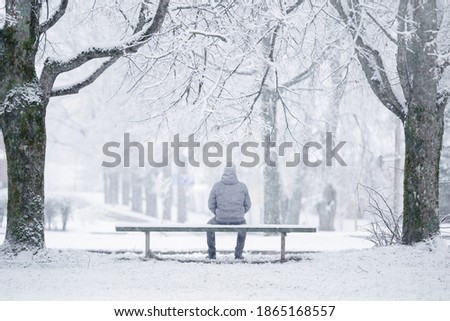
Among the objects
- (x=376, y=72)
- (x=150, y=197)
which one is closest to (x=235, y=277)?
(x=376, y=72)

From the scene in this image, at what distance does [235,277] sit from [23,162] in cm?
369

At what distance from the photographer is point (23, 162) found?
349 inches

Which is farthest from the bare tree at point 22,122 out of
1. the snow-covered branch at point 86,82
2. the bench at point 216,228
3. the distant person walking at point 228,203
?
the distant person walking at point 228,203

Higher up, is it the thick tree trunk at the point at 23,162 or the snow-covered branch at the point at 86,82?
the snow-covered branch at the point at 86,82

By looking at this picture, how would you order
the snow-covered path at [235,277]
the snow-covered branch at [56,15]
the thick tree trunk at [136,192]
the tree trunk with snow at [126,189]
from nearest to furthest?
the snow-covered path at [235,277] → the snow-covered branch at [56,15] → the thick tree trunk at [136,192] → the tree trunk with snow at [126,189]

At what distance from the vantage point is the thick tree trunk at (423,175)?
9.53m

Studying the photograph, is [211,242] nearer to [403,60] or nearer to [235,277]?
[235,277]

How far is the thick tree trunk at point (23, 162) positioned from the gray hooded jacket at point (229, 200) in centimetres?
291

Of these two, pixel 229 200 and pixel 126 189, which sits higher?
pixel 229 200

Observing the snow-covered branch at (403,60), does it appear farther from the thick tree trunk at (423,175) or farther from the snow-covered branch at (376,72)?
the thick tree trunk at (423,175)

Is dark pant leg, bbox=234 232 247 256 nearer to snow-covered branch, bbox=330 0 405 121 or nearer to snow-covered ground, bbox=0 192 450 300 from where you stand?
snow-covered ground, bbox=0 192 450 300

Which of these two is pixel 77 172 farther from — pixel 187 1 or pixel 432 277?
pixel 432 277

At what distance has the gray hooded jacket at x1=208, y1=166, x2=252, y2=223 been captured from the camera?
1006 centimetres

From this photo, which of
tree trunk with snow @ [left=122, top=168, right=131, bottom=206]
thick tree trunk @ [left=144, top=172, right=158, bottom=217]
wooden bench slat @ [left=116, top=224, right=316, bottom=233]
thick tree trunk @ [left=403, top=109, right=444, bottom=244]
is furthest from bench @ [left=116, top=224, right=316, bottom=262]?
tree trunk with snow @ [left=122, top=168, right=131, bottom=206]
